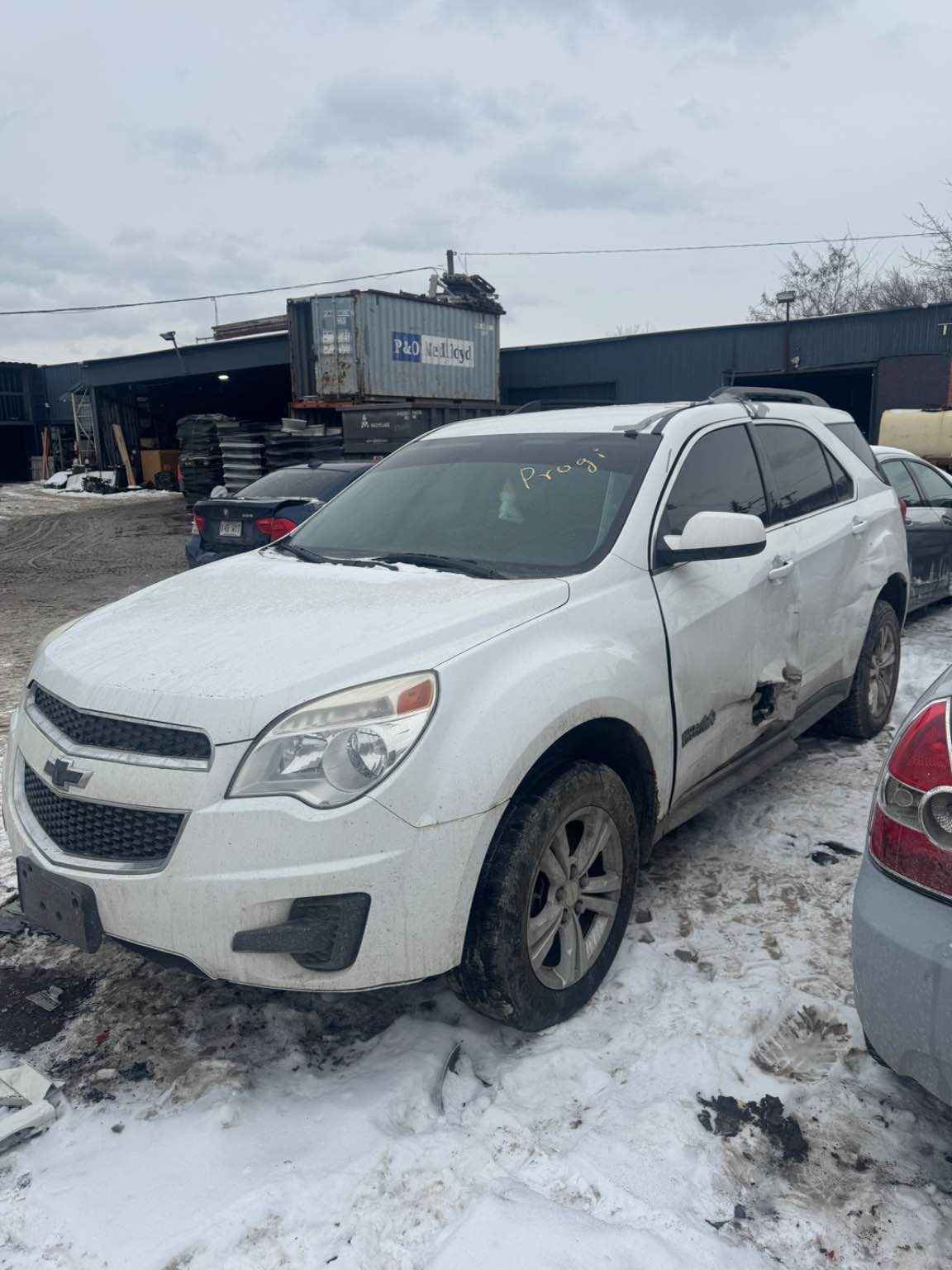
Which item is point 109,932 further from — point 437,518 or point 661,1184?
point 437,518

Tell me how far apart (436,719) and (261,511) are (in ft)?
19.1

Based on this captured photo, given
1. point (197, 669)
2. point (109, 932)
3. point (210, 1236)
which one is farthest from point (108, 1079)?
point (197, 669)

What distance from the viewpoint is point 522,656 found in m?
2.51

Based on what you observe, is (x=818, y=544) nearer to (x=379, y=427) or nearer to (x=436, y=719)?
(x=436, y=719)

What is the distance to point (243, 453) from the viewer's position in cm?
1956

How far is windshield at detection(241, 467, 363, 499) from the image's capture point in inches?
327

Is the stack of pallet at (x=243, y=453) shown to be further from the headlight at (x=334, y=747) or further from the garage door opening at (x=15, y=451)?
the garage door opening at (x=15, y=451)

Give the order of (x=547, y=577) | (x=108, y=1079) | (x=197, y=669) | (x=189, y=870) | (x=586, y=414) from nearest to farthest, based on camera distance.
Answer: (x=189, y=870) < (x=197, y=669) < (x=108, y=1079) < (x=547, y=577) < (x=586, y=414)

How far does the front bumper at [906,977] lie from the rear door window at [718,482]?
1.56 meters

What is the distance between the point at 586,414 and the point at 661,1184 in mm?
2792

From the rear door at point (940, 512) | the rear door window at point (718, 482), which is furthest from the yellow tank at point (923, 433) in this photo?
the rear door window at point (718, 482)

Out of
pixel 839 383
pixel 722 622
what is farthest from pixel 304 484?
pixel 839 383

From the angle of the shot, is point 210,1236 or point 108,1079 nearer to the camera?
point 210,1236

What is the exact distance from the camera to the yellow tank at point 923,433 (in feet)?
50.6
